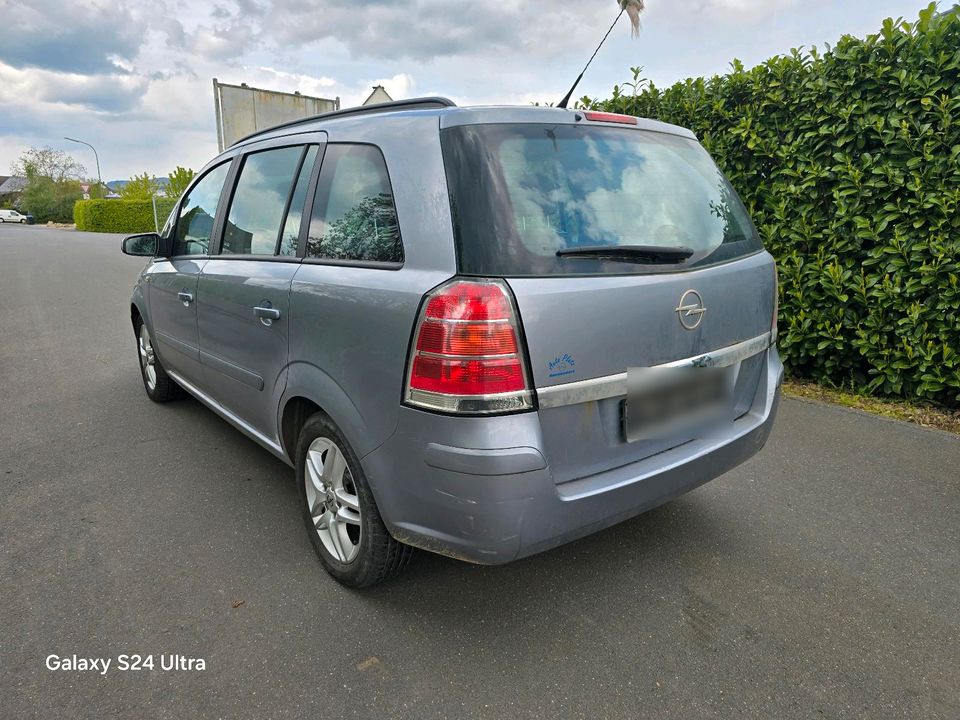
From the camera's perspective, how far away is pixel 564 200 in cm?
212

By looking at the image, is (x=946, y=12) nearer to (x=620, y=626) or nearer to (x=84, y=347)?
(x=620, y=626)

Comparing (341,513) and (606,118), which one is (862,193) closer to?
(606,118)

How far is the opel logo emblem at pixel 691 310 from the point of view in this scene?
2244 millimetres

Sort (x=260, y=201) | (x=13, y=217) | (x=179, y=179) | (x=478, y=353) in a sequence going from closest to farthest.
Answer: (x=478, y=353) → (x=260, y=201) → (x=179, y=179) → (x=13, y=217)

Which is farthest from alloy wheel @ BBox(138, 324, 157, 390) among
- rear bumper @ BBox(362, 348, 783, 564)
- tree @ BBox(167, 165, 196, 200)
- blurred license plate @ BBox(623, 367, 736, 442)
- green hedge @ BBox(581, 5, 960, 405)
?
tree @ BBox(167, 165, 196, 200)

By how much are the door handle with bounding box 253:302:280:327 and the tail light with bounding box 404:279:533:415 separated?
3.49 feet

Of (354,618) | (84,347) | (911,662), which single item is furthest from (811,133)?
(84,347)

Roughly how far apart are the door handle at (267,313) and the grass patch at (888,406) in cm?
409

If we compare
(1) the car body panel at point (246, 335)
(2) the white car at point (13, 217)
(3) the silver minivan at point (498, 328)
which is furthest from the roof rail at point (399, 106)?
(2) the white car at point (13, 217)

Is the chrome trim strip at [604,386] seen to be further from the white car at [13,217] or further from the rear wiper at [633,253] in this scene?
the white car at [13,217]

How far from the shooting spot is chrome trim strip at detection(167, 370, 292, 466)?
2.98 metres

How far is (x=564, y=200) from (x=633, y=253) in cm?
30

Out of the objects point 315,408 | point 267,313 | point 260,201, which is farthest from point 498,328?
point 260,201

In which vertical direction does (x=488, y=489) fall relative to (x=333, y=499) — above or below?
A: above
